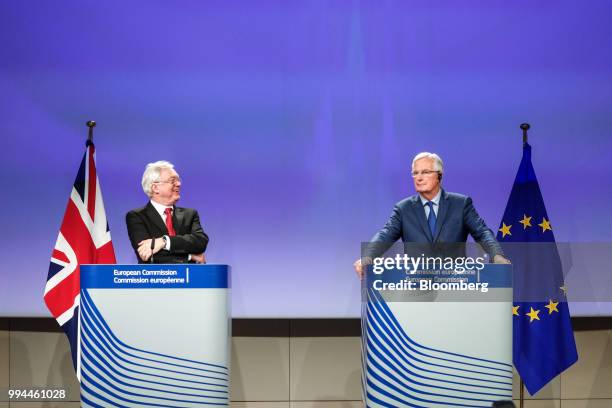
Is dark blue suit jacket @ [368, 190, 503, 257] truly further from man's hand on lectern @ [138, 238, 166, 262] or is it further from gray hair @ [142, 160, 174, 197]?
gray hair @ [142, 160, 174, 197]

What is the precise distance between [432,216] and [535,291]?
4.40 feet

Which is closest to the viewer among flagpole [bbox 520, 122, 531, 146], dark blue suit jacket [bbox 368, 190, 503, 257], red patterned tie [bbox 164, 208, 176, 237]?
dark blue suit jacket [bbox 368, 190, 503, 257]

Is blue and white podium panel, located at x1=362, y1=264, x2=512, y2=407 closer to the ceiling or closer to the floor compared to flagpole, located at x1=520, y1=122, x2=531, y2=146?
closer to the floor

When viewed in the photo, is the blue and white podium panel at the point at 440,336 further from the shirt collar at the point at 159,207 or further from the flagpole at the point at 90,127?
the flagpole at the point at 90,127

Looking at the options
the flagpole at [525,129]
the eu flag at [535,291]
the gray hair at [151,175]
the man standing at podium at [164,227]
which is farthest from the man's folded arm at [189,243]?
the flagpole at [525,129]

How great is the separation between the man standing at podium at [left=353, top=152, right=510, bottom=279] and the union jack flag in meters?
2.04

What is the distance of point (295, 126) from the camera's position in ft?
18.7

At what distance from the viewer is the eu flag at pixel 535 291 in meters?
5.11

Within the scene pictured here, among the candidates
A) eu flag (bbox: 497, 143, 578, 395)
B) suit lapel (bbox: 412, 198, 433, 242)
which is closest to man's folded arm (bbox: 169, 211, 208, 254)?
suit lapel (bbox: 412, 198, 433, 242)

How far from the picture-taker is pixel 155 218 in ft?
14.2

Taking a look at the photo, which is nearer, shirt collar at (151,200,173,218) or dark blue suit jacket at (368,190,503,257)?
dark blue suit jacket at (368,190,503,257)

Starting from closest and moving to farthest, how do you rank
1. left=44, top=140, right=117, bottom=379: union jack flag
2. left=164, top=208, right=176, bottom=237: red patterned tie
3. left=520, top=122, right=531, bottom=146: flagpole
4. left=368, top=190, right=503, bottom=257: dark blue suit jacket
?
left=368, top=190, right=503, bottom=257: dark blue suit jacket, left=164, top=208, right=176, bottom=237: red patterned tie, left=44, top=140, right=117, bottom=379: union jack flag, left=520, top=122, right=531, bottom=146: flagpole

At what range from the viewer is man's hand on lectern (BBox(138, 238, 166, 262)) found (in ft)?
13.4

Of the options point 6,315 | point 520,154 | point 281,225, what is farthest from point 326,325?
point 6,315
